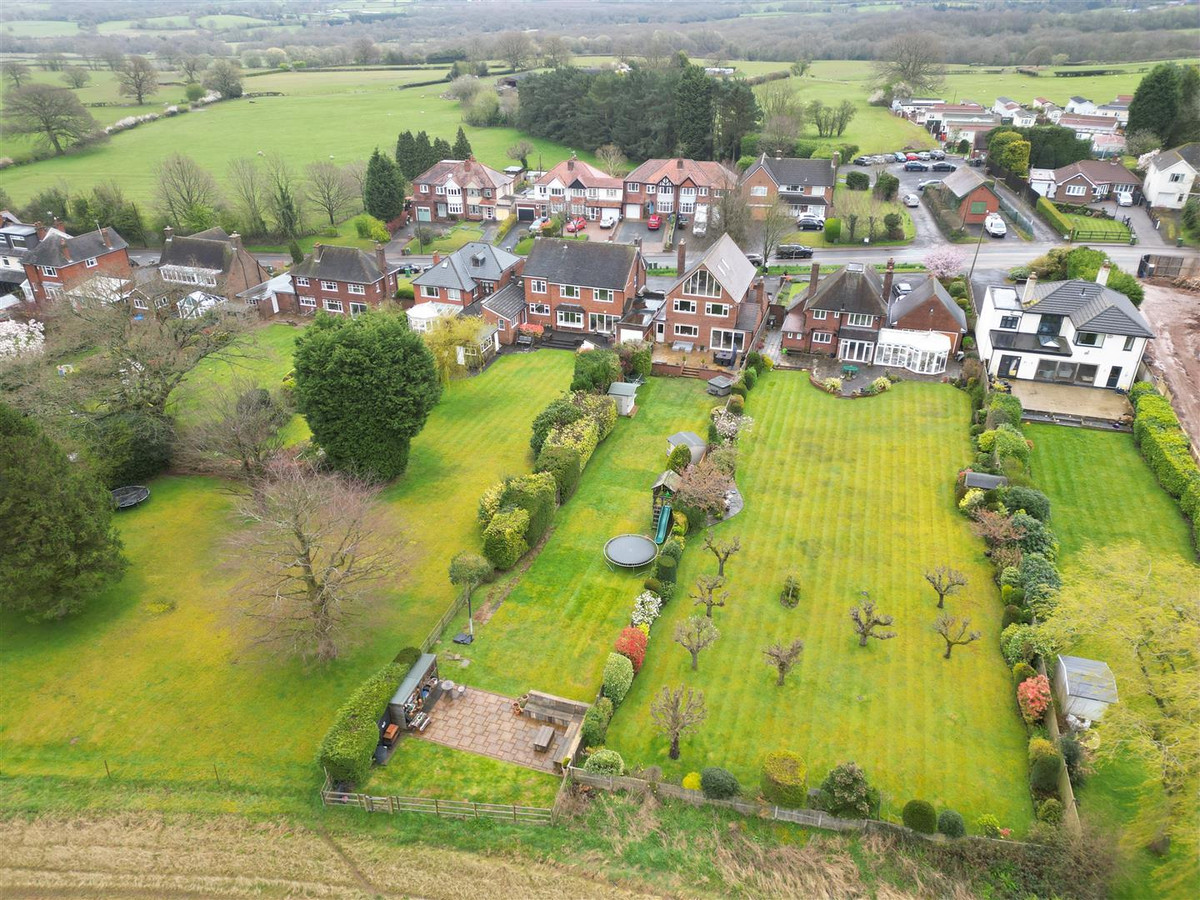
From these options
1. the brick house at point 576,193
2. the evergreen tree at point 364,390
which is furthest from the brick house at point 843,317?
the brick house at point 576,193

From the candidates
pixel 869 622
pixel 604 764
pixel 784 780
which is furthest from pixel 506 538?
pixel 784 780

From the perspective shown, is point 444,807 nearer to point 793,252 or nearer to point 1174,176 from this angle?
point 793,252

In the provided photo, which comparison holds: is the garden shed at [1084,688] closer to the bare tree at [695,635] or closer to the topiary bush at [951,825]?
the topiary bush at [951,825]

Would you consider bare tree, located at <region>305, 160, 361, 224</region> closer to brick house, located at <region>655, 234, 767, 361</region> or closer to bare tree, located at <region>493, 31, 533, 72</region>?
brick house, located at <region>655, 234, 767, 361</region>

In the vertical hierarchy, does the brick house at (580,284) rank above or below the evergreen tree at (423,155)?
below

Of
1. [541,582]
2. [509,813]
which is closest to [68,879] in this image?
[509,813]

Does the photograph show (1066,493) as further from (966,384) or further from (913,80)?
(913,80)
